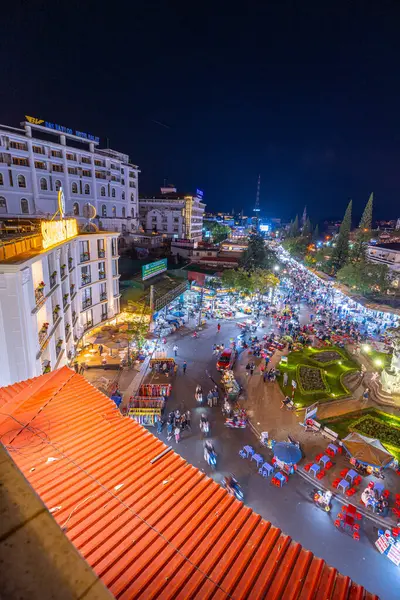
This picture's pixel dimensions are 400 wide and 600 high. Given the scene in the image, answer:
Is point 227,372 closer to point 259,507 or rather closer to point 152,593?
point 259,507

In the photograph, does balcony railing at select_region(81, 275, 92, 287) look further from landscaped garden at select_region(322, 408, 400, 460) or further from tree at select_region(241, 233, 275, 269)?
tree at select_region(241, 233, 275, 269)

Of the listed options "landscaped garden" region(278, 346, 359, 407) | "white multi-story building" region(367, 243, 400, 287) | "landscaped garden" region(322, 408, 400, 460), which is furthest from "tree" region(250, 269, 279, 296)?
"landscaped garden" region(322, 408, 400, 460)

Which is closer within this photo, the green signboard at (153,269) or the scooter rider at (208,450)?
the scooter rider at (208,450)

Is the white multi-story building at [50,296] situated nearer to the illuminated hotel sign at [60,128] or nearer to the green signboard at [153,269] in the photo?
the green signboard at [153,269]

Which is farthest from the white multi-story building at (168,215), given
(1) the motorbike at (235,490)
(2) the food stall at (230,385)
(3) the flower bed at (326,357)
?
(1) the motorbike at (235,490)

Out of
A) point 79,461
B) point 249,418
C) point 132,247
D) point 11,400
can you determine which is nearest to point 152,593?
point 79,461

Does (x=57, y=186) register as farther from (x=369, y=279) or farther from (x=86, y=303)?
(x=369, y=279)
